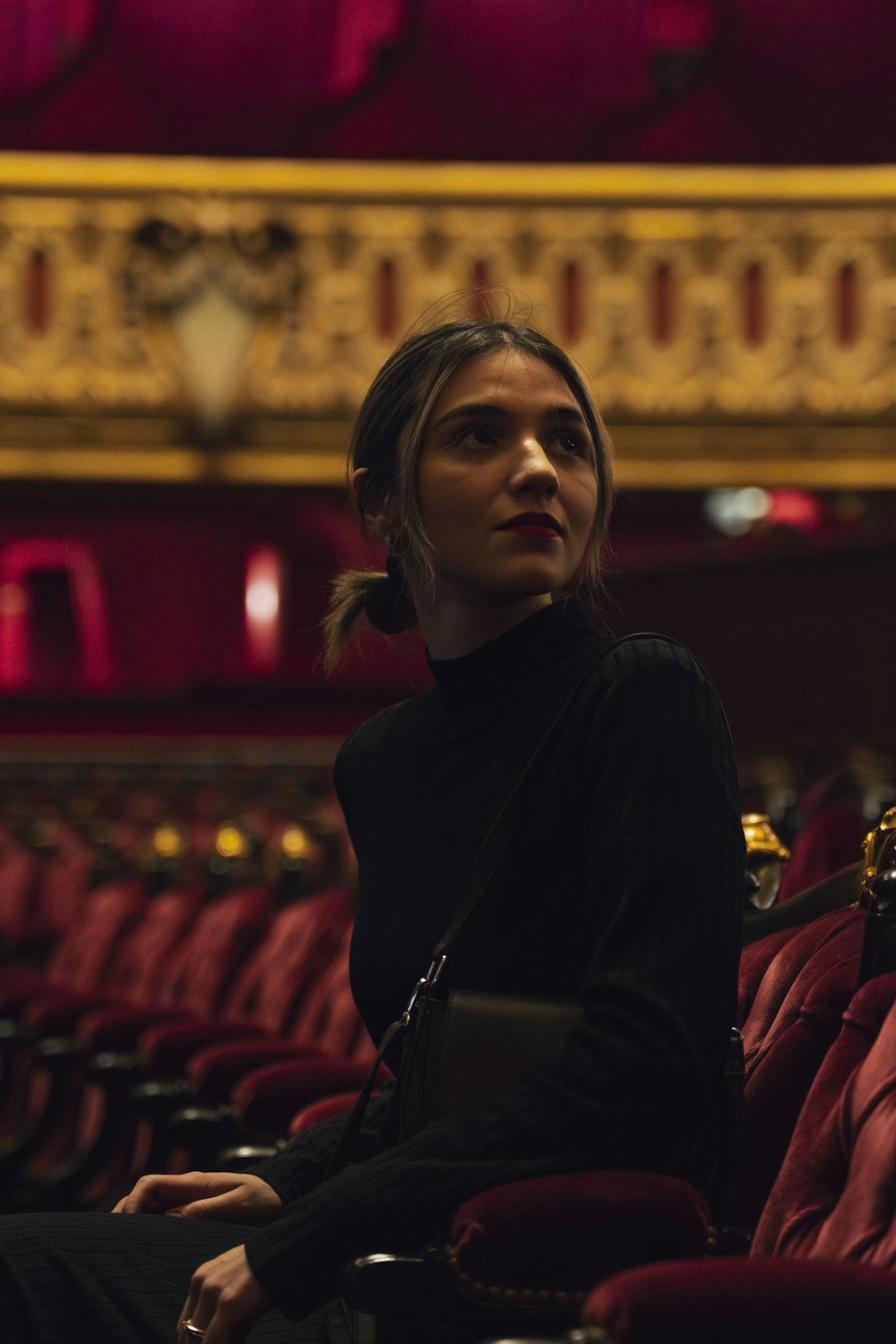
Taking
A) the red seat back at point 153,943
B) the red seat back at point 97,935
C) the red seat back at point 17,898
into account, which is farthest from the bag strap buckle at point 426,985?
the red seat back at point 17,898

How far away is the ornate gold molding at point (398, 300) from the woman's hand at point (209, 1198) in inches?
97.9

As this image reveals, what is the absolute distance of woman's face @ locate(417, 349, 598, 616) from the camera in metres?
0.49

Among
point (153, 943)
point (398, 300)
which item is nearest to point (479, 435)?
point (153, 943)

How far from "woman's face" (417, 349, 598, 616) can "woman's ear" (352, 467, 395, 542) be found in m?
0.04

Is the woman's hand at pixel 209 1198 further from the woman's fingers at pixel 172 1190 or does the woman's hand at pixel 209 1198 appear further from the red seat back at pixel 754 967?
the red seat back at pixel 754 967

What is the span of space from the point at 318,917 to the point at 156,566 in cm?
247

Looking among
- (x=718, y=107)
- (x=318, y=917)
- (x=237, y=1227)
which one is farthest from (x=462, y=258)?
(x=237, y=1227)

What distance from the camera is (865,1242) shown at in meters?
0.43

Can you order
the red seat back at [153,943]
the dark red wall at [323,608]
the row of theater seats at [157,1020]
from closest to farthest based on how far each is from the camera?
the row of theater seats at [157,1020], the red seat back at [153,943], the dark red wall at [323,608]

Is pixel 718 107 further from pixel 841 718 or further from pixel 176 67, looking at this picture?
pixel 841 718

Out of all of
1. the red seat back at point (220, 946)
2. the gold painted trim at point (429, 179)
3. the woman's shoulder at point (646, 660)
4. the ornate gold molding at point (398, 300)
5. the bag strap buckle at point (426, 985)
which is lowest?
the red seat back at point (220, 946)

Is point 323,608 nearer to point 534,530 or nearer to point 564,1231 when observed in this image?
point 534,530

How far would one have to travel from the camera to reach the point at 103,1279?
48 cm

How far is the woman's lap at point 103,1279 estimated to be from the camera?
46 cm
